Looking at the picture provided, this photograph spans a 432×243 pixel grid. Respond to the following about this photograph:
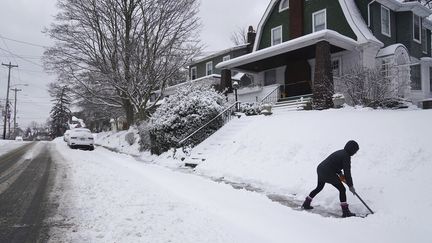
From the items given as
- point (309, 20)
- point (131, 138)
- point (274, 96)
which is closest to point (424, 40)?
point (309, 20)

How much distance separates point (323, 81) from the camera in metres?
18.0

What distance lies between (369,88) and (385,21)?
972cm

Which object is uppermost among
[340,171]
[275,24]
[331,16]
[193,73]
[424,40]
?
[275,24]

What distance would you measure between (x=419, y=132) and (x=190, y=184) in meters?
6.21

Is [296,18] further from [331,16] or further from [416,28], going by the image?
[416,28]

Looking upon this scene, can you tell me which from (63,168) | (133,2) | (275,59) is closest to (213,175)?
(63,168)

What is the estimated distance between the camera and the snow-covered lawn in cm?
630

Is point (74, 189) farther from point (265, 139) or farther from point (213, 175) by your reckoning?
point (265, 139)

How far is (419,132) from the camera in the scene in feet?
32.4

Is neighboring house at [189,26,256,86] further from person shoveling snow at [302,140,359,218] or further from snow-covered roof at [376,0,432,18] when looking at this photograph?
person shoveling snow at [302,140,359,218]

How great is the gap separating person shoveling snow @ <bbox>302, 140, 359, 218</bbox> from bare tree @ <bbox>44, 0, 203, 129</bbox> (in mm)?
20014

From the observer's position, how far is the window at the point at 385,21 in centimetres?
2317

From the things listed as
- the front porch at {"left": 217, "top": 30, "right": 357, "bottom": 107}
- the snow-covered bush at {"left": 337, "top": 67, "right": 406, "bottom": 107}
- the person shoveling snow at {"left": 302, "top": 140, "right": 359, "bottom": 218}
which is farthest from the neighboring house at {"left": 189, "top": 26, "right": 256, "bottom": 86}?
the person shoveling snow at {"left": 302, "top": 140, "right": 359, "bottom": 218}

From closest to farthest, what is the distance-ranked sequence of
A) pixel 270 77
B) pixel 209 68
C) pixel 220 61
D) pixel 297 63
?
pixel 297 63
pixel 270 77
pixel 220 61
pixel 209 68
